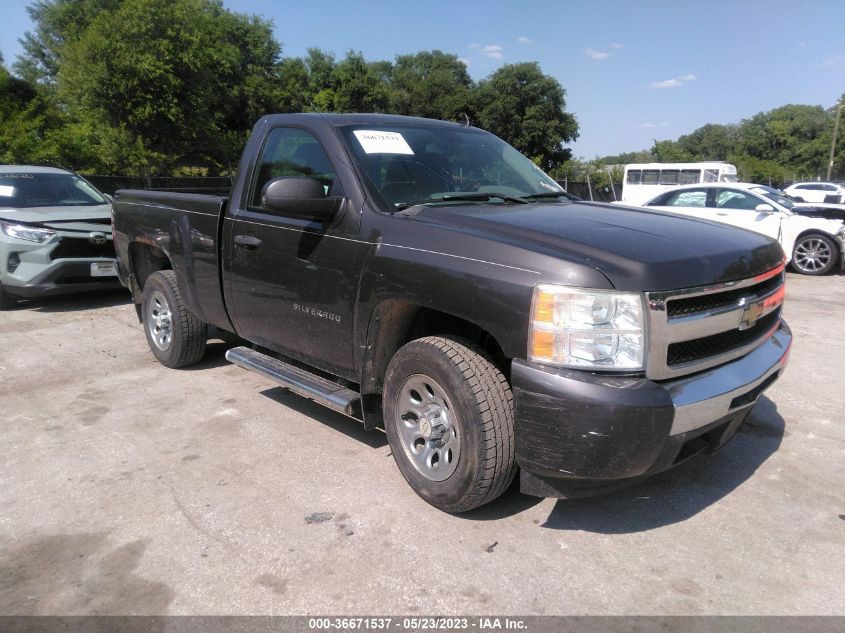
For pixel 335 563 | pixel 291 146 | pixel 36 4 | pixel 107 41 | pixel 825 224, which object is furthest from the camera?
pixel 36 4

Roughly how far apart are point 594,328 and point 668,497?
1344 millimetres

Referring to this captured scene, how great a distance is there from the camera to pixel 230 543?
293 centimetres

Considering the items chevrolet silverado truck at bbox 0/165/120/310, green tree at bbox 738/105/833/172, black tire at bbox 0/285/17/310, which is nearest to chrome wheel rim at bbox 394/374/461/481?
chevrolet silverado truck at bbox 0/165/120/310

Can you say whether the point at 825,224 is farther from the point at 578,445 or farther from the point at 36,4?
the point at 36,4

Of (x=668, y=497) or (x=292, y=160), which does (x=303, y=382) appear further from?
(x=668, y=497)

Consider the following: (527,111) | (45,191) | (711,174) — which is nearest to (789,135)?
(527,111)

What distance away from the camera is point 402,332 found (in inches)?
130

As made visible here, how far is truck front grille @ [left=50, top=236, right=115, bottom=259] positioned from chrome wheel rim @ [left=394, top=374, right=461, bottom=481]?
6247mm

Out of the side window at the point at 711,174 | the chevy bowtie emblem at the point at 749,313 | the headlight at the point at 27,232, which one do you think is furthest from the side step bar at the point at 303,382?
the side window at the point at 711,174

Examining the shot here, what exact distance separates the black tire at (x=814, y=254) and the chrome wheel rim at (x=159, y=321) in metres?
10.5

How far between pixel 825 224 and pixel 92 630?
39.2 feet

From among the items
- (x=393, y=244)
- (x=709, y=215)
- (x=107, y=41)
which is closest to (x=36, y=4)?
(x=107, y=41)

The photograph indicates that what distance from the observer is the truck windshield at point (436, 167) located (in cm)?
351

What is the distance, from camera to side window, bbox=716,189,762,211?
11656 millimetres
